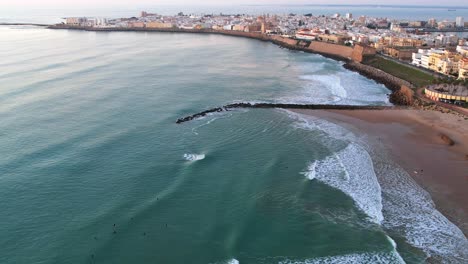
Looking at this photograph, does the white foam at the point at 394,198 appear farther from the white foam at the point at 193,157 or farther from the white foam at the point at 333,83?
the white foam at the point at 333,83

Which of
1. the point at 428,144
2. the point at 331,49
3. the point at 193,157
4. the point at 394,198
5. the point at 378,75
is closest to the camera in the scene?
the point at 394,198

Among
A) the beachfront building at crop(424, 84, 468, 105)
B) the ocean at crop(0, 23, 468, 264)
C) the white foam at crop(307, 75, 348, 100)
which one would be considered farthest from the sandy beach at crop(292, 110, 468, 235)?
the white foam at crop(307, 75, 348, 100)

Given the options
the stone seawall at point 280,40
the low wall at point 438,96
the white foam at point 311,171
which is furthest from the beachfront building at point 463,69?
the white foam at point 311,171

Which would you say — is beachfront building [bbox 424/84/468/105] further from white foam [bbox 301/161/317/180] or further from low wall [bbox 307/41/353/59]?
low wall [bbox 307/41/353/59]

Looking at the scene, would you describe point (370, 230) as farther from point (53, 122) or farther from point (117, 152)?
point (53, 122)

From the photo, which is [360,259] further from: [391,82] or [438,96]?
[391,82]

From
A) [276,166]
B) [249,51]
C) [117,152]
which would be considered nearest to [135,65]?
[249,51]

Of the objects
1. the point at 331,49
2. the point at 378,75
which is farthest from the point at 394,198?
the point at 331,49
